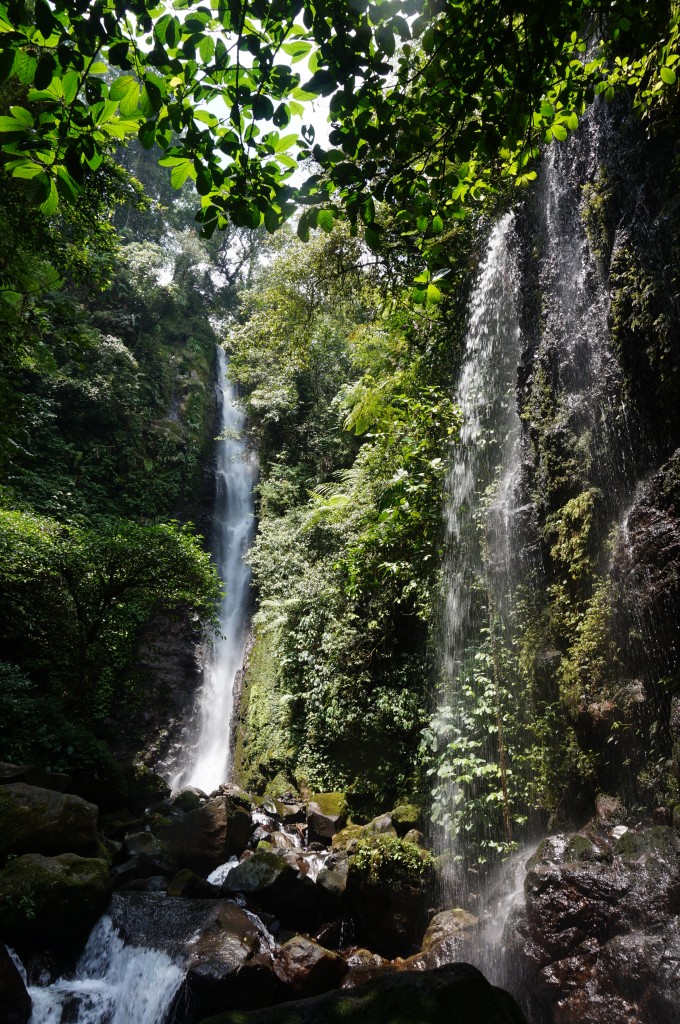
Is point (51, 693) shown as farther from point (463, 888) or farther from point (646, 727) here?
point (646, 727)

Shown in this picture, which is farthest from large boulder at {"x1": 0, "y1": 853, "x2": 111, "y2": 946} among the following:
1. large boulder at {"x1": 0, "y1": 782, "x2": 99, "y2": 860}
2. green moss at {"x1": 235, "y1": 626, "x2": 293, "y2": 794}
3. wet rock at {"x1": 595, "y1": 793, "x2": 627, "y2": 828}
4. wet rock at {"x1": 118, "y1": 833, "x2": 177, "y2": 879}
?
green moss at {"x1": 235, "y1": 626, "x2": 293, "y2": 794}

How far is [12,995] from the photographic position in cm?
422

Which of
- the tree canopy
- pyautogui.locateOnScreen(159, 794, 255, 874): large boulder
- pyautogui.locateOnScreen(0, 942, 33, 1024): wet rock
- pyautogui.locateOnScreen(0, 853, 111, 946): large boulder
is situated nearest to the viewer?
the tree canopy

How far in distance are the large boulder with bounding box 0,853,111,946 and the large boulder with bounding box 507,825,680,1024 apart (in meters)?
3.94

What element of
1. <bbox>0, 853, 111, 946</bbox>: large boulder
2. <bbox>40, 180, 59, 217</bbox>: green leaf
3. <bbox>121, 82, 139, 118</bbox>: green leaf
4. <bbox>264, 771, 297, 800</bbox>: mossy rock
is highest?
<bbox>121, 82, 139, 118</bbox>: green leaf

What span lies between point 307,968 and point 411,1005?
3112 millimetres

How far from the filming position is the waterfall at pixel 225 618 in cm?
1345

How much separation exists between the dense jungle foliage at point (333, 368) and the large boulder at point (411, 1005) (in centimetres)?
233

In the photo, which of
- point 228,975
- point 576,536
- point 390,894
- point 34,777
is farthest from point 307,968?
point 576,536

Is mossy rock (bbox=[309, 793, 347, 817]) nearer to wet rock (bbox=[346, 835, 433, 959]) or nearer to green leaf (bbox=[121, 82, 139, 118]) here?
wet rock (bbox=[346, 835, 433, 959])

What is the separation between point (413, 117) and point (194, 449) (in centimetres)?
1831

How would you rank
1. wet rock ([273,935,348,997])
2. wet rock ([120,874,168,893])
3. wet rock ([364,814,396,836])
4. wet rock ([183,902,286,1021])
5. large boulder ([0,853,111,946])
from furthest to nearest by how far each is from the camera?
wet rock ([364,814,396,836])
wet rock ([120,874,168,893])
wet rock ([273,935,348,997])
large boulder ([0,853,111,946])
wet rock ([183,902,286,1021])

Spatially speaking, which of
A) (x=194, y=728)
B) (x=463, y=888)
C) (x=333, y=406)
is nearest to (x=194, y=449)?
(x=333, y=406)

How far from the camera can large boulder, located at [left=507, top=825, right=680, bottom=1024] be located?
3.32 metres
